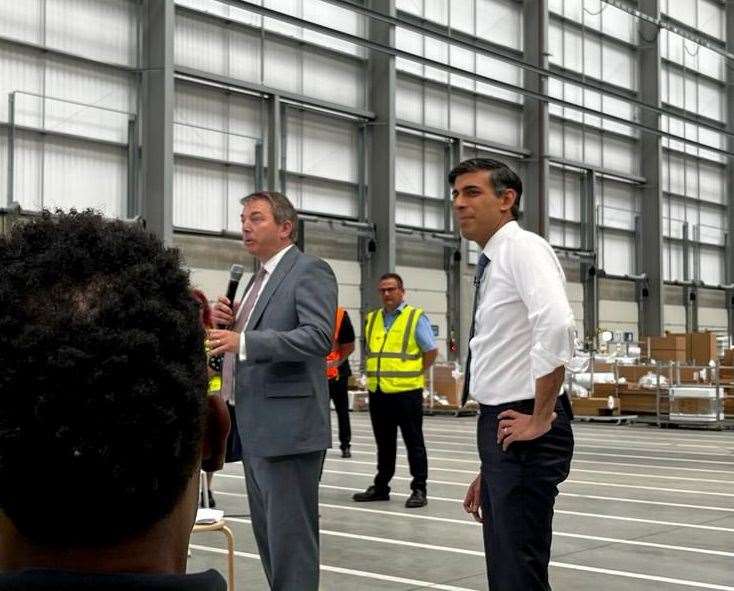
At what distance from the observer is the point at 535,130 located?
27.9m

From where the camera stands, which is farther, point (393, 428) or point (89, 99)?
point (89, 99)

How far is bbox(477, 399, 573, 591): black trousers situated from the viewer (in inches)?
133

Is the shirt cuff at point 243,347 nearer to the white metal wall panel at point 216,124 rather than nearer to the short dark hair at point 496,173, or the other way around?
the short dark hair at point 496,173

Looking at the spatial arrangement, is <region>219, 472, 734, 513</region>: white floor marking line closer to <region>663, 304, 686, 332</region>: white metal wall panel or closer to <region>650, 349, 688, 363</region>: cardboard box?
<region>650, 349, 688, 363</region>: cardboard box

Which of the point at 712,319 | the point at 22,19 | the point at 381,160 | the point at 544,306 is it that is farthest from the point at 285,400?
the point at 712,319

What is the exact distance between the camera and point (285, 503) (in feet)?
13.8

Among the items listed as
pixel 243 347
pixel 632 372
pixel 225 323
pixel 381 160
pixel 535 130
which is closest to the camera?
pixel 243 347

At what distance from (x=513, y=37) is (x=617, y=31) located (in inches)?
178

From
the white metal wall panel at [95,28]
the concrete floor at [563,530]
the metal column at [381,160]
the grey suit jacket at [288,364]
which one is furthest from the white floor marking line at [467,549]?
the metal column at [381,160]

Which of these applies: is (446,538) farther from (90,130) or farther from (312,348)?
(90,130)

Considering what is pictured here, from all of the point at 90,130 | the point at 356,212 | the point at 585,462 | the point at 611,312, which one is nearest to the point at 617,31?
the point at 611,312

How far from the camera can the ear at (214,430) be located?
150cm

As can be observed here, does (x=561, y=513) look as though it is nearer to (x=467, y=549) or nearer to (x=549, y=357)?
(x=467, y=549)

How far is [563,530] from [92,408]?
22.2 feet
